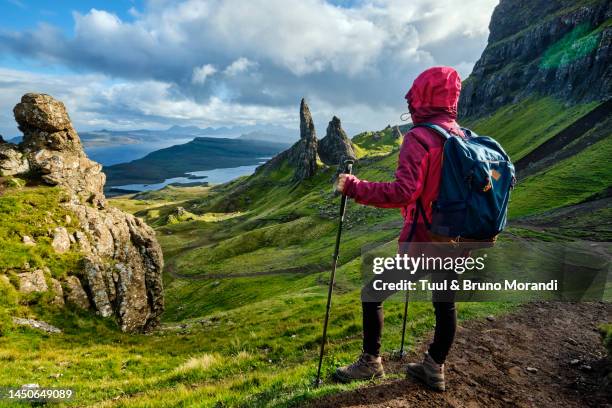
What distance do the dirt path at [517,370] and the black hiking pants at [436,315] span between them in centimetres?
103

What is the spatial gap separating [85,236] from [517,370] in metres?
30.1

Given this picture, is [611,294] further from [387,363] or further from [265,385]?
[265,385]

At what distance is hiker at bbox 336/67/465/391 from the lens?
690cm

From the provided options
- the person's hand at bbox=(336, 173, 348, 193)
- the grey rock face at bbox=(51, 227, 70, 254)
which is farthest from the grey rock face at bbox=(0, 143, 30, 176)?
the person's hand at bbox=(336, 173, 348, 193)

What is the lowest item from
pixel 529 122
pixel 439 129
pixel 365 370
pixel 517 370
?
pixel 517 370

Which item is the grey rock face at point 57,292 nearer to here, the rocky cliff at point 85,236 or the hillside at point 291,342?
the rocky cliff at point 85,236

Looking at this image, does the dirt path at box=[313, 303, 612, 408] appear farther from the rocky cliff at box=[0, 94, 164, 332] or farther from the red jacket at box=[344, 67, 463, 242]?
the rocky cliff at box=[0, 94, 164, 332]

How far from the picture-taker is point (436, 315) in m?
7.70

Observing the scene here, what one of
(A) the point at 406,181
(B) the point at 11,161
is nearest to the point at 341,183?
(A) the point at 406,181

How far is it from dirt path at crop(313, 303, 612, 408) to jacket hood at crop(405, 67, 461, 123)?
19.3 ft

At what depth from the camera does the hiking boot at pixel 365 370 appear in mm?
8680

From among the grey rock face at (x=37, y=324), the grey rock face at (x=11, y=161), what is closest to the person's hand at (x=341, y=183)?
the grey rock face at (x=37, y=324)

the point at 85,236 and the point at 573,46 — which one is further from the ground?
the point at 573,46

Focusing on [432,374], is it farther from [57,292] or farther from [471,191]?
[57,292]
